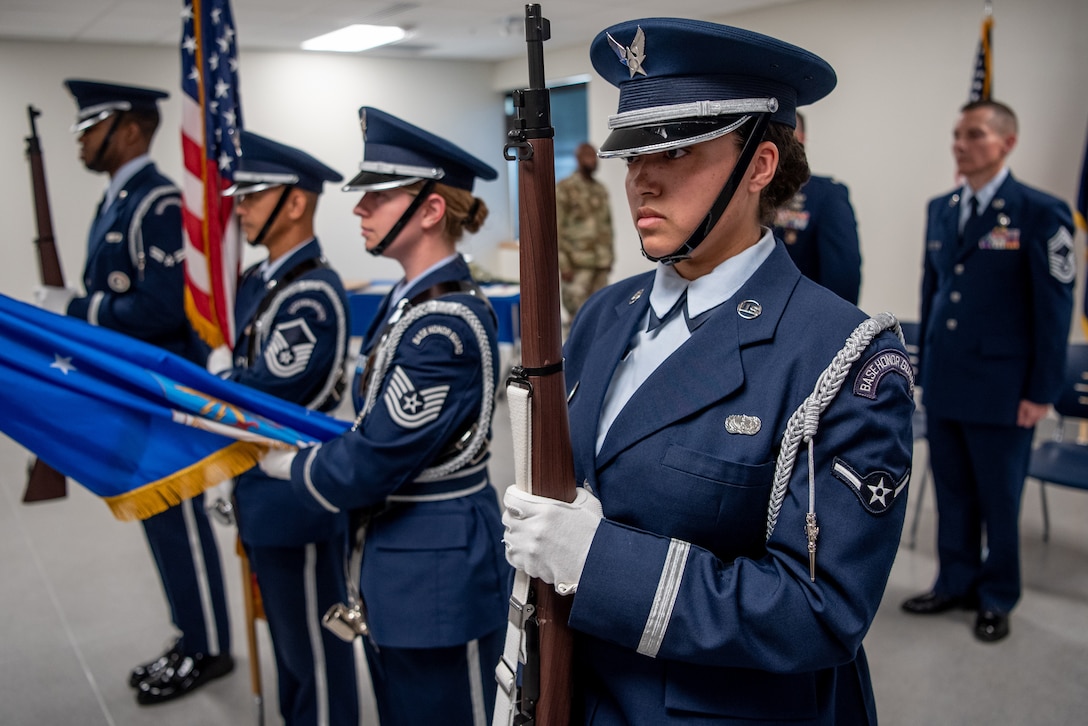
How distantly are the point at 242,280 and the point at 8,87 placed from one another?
6.27 metres

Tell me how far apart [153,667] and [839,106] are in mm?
5811

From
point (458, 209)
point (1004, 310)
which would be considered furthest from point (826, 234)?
point (458, 209)

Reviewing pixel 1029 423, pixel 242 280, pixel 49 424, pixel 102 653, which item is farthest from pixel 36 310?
pixel 1029 423

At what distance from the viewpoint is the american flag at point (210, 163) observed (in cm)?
252

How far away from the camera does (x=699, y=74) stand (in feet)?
3.25

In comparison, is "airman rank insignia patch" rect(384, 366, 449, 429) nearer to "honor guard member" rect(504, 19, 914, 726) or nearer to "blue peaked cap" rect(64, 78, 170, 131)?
"honor guard member" rect(504, 19, 914, 726)

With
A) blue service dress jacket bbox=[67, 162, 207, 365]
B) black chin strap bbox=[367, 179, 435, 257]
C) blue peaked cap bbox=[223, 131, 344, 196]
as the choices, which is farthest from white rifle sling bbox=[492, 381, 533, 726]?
blue service dress jacket bbox=[67, 162, 207, 365]

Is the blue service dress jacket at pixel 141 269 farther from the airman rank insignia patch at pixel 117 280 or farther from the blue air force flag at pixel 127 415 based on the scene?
the blue air force flag at pixel 127 415

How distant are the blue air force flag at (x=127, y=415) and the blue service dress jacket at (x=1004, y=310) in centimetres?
212

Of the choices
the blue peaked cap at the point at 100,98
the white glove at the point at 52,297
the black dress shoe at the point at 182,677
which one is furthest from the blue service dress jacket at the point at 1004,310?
the white glove at the point at 52,297

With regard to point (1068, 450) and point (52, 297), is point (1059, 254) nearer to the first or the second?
point (1068, 450)

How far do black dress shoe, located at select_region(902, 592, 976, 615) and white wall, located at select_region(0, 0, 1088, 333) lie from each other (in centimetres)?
265

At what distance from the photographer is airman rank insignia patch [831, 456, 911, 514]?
891 mm

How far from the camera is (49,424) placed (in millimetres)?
1767
